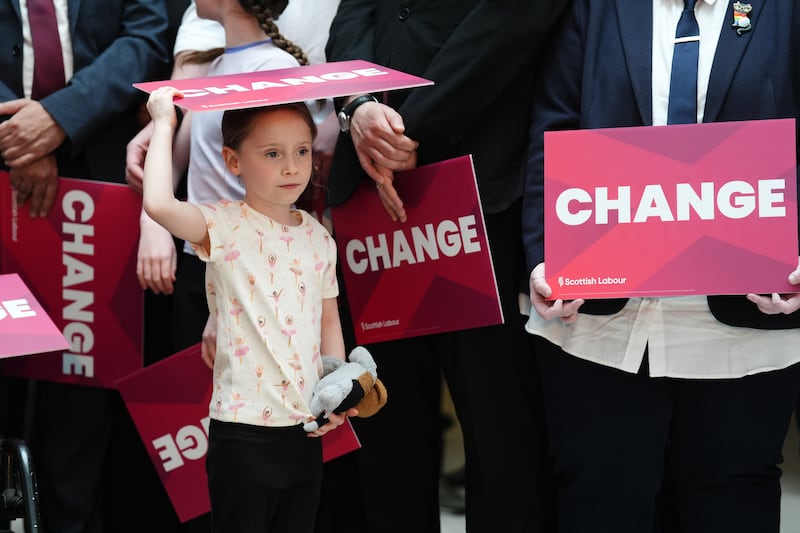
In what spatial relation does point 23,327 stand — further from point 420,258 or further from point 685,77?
point 685,77

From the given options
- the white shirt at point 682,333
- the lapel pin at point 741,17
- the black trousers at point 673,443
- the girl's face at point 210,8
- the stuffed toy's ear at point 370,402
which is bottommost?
the black trousers at point 673,443

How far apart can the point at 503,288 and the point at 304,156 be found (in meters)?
0.64

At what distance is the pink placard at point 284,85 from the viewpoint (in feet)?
6.51

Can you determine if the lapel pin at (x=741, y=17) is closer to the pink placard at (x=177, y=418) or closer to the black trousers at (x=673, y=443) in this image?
the black trousers at (x=673, y=443)

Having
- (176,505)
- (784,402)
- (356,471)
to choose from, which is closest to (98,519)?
(176,505)

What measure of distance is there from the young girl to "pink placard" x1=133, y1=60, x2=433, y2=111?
0.07 metres

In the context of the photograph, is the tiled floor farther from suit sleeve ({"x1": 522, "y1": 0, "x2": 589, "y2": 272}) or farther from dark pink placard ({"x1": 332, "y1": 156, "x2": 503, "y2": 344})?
suit sleeve ({"x1": 522, "y1": 0, "x2": 589, "y2": 272})

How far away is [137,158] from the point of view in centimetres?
290

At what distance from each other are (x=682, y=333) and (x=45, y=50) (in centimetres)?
177

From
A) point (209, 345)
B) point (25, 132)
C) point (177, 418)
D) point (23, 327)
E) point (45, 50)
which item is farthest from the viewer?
point (45, 50)

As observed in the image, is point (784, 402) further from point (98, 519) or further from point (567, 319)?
point (98, 519)

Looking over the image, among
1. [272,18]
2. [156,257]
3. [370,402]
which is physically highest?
[272,18]

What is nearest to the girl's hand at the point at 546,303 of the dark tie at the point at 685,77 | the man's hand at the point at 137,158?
the dark tie at the point at 685,77

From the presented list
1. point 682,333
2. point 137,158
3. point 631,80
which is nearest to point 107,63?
point 137,158
